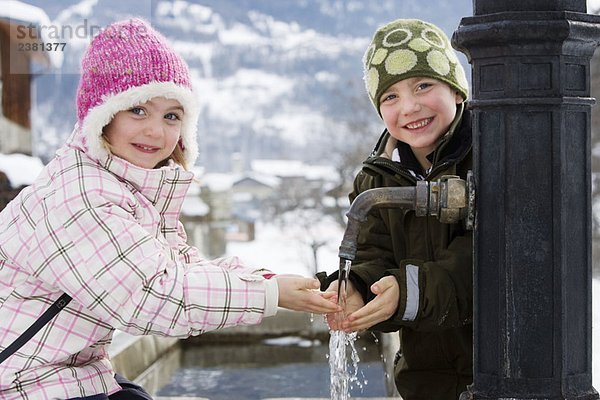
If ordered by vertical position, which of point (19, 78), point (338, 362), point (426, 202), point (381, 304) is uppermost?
point (19, 78)

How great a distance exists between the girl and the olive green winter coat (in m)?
0.16

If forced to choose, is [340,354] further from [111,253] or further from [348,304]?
[111,253]

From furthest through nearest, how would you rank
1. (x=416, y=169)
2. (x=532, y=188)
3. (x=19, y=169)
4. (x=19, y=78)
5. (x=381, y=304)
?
1. (x=19, y=78)
2. (x=19, y=169)
3. (x=416, y=169)
4. (x=381, y=304)
5. (x=532, y=188)

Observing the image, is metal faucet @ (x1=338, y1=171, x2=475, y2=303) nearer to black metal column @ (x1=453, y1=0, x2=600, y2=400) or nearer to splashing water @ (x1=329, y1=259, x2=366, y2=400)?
black metal column @ (x1=453, y1=0, x2=600, y2=400)

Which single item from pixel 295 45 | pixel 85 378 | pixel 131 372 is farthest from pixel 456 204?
pixel 295 45

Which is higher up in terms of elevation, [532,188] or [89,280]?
[532,188]

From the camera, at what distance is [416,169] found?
1.75m

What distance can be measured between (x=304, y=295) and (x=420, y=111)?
456mm

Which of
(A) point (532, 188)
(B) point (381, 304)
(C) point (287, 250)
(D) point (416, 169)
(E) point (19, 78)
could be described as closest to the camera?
(A) point (532, 188)

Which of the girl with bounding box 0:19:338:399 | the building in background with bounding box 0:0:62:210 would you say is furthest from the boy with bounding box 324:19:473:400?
the building in background with bounding box 0:0:62:210

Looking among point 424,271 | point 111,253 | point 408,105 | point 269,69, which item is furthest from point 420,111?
point 269,69

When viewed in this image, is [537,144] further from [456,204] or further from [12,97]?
[12,97]

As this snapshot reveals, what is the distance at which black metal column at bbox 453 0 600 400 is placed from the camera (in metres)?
1.21

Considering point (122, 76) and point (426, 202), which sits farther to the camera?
point (122, 76)
